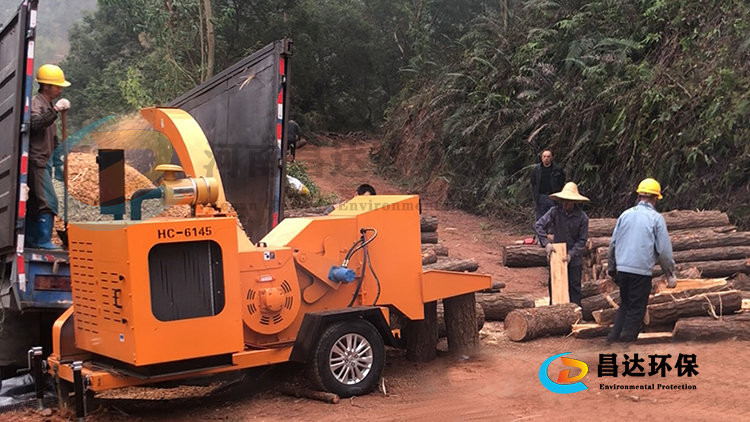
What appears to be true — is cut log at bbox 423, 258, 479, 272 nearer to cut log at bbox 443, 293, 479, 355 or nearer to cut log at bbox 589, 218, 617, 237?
cut log at bbox 443, 293, 479, 355

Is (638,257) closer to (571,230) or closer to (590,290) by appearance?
(571,230)

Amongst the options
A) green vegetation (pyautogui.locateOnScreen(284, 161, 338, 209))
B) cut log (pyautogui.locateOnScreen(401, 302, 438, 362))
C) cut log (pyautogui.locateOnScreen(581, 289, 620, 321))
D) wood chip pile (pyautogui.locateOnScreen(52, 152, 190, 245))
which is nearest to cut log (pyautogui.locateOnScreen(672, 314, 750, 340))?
cut log (pyautogui.locateOnScreen(581, 289, 620, 321))

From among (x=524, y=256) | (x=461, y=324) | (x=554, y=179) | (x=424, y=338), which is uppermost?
(x=554, y=179)

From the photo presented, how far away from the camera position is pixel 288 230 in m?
7.21

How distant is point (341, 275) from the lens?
23.1 feet

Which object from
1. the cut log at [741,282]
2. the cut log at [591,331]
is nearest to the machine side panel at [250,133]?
the cut log at [591,331]

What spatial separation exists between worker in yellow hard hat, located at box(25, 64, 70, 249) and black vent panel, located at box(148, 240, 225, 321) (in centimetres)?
182

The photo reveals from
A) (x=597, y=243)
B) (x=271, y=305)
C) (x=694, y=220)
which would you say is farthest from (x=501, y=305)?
(x=694, y=220)

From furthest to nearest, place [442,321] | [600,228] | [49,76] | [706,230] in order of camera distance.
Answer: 1. [600,228]
2. [706,230]
3. [442,321]
4. [49,76]

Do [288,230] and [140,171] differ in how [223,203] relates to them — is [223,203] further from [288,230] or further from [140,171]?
[140,171]

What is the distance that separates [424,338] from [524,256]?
17.1ft

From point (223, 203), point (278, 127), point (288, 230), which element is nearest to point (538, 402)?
point (288, 230)

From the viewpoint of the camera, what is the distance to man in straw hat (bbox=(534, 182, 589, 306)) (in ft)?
33.2

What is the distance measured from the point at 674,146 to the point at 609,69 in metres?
3.02
